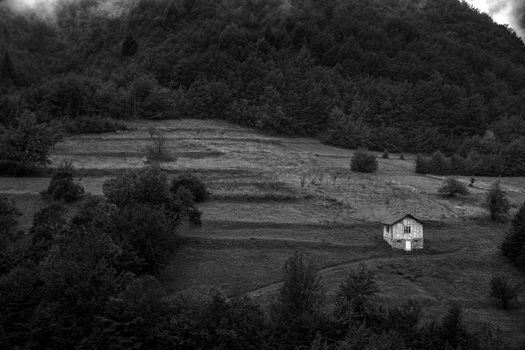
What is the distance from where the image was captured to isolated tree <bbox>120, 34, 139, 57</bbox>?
15788 centimetres

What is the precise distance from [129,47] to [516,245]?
4596 inches

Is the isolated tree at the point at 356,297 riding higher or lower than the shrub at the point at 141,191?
lower

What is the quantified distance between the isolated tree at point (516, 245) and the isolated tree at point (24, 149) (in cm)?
6025

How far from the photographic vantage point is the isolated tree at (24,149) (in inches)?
3452

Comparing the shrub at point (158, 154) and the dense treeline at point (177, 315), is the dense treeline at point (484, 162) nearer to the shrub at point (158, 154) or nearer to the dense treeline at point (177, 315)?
the shrub at point (158, 154)

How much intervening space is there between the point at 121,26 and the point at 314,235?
123m

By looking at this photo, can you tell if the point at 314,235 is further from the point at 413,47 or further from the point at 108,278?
the point at 413,47

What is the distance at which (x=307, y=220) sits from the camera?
239 ft

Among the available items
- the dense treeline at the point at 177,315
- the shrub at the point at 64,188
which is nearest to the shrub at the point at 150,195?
the shrub at the point at 64,188

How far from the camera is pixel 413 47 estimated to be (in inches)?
6393

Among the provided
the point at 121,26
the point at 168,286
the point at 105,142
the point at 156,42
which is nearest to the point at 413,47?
the point at 156,42

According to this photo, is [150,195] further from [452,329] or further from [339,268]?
[452,329]

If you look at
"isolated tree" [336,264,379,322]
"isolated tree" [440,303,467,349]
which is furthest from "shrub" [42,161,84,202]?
"isolated tree" [440,303,467,349]

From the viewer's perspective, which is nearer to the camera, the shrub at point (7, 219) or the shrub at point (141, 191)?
the shrub at point (7, 219)
